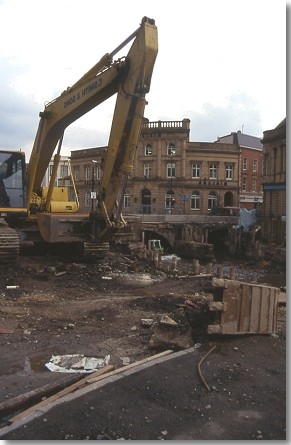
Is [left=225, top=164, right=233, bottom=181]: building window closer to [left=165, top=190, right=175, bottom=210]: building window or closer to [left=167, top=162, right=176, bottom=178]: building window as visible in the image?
[left=167, top=162, right=176, bottom=178]: building window

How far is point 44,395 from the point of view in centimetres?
522

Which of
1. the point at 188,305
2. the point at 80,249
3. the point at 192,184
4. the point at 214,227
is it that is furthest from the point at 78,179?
the point at 188,305

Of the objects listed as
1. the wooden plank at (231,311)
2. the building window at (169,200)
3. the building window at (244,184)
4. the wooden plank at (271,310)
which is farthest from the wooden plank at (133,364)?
the building window at (244,184)

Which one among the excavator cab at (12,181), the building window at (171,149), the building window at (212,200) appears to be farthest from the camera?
the building window at (212,200)

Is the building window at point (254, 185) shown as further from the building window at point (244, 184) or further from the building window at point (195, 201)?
the building window at point (195, 201)

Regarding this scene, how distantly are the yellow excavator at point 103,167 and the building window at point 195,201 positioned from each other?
42.7 metres

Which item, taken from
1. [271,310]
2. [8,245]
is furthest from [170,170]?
[271,310]

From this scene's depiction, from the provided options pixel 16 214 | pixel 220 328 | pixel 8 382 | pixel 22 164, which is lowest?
pixel 8 382

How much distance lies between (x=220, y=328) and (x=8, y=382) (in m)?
3.08

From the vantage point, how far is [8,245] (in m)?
11.5

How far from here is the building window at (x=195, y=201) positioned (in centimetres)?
5672

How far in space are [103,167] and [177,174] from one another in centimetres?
4494

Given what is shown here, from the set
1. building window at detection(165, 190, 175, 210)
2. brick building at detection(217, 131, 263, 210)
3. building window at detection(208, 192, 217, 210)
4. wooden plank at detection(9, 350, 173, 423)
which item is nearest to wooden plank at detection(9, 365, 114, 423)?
wooden plank at detection(9, 350, 173, 423)

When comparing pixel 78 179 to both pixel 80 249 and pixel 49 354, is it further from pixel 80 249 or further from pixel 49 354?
pixel 49 354
